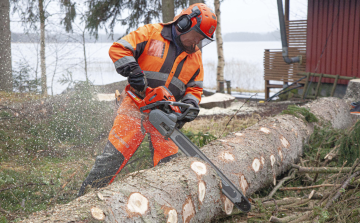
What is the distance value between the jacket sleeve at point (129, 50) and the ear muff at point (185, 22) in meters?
0.29

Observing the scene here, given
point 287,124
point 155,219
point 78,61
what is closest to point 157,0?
point 78,61

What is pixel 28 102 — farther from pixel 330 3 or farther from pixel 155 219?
pixel 330 3

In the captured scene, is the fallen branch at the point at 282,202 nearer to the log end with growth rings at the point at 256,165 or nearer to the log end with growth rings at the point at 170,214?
the log end with growth rings at the point at 256,165

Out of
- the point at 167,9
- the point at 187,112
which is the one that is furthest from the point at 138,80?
the point at 167,9

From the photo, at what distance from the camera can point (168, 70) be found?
267 centimetres

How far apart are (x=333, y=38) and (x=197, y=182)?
8.21 m

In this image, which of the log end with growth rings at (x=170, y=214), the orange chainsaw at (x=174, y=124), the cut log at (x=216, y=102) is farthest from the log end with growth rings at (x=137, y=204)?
the cut log at (x=216, y=102)

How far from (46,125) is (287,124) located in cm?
326

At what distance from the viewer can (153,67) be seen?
8.70 feet

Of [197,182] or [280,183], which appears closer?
[197,182]

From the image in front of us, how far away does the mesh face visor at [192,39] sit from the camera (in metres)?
2.53

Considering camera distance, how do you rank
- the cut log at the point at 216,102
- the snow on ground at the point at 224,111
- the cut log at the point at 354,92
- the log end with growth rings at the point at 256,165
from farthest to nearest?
the cut log at the point at 216,102 < the snow on ground at the point at 224,111 < the cut log at the point at 354,92 < the log end with growth rings at the point at 256,165

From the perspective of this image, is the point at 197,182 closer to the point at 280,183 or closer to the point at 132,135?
the point at 132,135

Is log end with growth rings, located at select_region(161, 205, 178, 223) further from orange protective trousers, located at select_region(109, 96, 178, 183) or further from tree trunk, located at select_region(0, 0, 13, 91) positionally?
tree trunk, located at select_region(0, 0, 13, 91)
